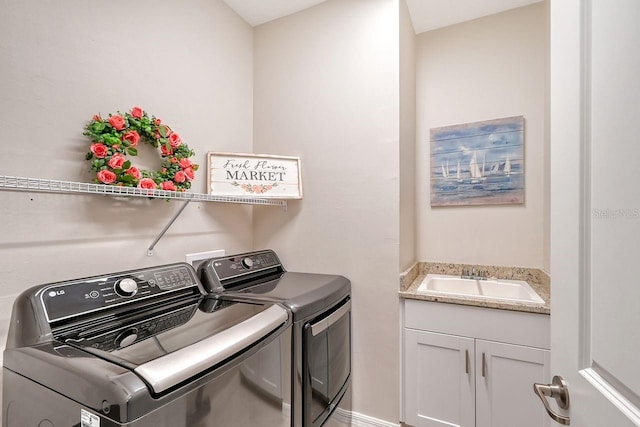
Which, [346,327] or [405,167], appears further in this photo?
[405,167]

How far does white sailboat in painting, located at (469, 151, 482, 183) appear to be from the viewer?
2146 mm

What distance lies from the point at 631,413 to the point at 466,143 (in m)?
1.98

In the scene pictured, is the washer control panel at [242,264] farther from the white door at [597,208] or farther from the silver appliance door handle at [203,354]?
the white door at [597,208]

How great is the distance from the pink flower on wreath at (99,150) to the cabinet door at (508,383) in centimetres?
195

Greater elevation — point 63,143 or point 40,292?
point 63,143

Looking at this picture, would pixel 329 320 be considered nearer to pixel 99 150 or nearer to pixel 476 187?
pixel 99 150

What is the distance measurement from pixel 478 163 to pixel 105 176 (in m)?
2.20

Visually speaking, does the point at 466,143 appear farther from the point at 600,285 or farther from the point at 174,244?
the point at 174,244

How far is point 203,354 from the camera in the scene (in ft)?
2.65

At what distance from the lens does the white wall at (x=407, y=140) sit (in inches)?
71.3

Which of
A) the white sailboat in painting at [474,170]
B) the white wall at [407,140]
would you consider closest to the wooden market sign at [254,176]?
the white wall at [407,140]

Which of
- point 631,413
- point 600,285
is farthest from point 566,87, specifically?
point 631,413

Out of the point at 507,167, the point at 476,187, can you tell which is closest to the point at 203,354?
the point at 476,187

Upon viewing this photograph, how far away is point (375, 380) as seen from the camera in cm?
178
